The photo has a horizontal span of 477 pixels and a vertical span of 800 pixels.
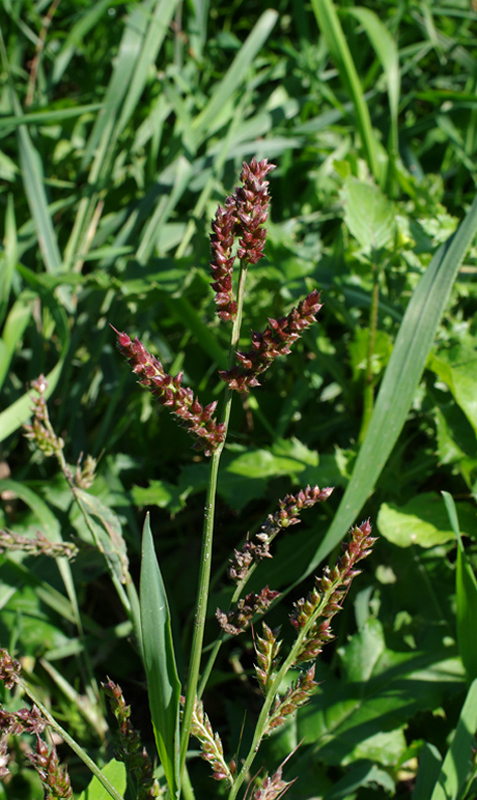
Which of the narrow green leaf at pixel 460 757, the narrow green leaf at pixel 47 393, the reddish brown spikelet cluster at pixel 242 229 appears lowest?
the narrow green leaf at pixel 460 757

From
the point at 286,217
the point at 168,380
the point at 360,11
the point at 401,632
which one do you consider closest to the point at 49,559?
the point at 401,632

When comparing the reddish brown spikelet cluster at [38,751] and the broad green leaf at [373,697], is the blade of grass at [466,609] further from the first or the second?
the reddish brown spikelet cluster at [38,751]

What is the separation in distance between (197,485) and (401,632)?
2.00 feet

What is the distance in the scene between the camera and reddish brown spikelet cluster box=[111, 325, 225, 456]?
72cm

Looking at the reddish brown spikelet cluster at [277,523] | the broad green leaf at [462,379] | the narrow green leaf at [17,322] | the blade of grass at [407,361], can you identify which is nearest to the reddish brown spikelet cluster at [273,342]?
the reddish brown spikelet cluster at [277,523]

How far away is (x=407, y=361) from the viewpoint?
1.36 m

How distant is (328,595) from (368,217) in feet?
3.89

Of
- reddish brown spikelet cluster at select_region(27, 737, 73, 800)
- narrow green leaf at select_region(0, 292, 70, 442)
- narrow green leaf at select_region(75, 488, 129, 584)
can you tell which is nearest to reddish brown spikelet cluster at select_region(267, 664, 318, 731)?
reddish brown spikelet cluster at select_region(27, 737, 73, 800)

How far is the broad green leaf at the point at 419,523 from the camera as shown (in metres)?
1.45

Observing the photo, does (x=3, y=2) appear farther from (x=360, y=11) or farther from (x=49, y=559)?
(x=49, y=559)

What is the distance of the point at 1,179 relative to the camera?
2.57m

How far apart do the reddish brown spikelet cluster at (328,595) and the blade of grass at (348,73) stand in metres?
1.69

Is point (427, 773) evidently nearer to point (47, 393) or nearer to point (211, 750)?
point (211, 750)

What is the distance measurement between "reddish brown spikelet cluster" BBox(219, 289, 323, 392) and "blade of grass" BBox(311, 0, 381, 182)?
1.61 m
